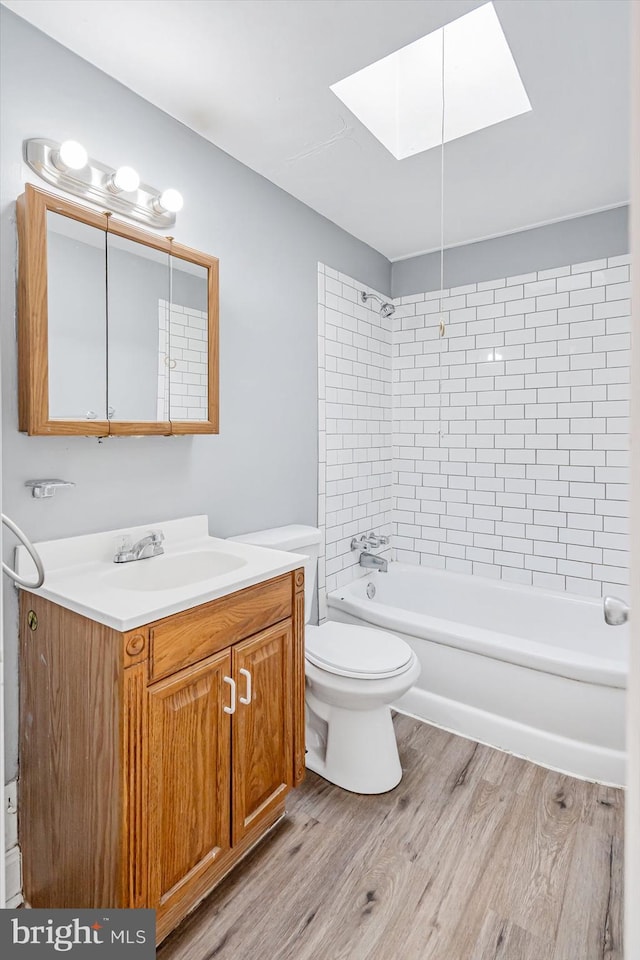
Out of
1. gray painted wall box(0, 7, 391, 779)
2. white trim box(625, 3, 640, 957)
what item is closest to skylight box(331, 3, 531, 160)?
gray painted wall box(0, 7, 391, 779)

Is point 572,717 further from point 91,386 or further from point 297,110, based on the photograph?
point 297,110

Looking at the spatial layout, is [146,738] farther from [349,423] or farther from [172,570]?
[349,423]

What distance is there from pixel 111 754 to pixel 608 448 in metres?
2.69

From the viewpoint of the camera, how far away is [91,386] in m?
1.62

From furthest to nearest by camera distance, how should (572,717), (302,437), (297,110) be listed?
1. (302,437)
2. (572,717)
3. (297,110)

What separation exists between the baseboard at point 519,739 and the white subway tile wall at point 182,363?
1750mm

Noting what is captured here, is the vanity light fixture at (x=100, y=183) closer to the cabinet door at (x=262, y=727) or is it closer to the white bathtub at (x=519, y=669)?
the cabinet door at (x=262, y=727)

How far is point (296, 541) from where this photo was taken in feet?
7.47

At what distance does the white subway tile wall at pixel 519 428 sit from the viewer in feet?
9.07

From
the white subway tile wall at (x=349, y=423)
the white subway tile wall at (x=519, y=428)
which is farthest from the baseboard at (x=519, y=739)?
the white subway tile wall at (x=519, y=428)

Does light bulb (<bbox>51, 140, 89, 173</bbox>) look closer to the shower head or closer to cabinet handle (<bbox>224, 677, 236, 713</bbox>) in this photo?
cabinet handle (<bbox>224, 677, 236, 713</bbox>)

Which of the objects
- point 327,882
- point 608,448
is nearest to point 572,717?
point 327,882

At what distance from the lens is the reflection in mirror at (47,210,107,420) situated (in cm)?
152

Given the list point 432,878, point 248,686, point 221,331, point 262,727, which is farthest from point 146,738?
point 221,331
